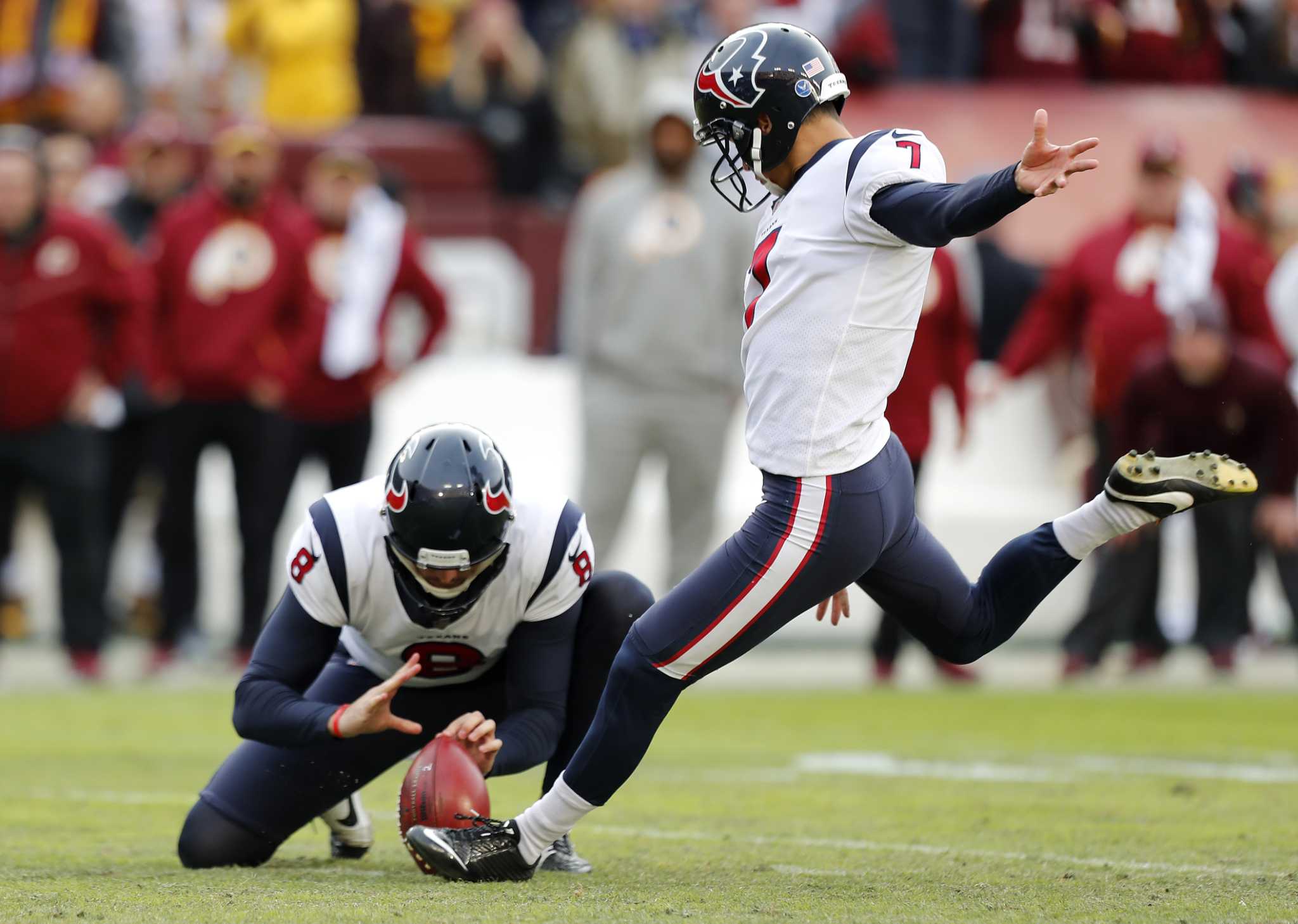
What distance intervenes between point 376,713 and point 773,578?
85 centimetres

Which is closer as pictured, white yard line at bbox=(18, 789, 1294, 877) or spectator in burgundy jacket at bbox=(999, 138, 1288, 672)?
white yard line at bbox=(18, 789, 1294, 877)

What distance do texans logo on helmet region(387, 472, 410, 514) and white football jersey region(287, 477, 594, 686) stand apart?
0.17m

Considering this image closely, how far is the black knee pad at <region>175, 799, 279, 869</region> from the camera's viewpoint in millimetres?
4844

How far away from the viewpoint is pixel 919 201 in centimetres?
412

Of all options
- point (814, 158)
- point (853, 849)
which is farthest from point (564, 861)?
point (814, 158)

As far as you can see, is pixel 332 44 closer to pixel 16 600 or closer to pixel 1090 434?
pixel 16 600

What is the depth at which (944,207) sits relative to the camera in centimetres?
404

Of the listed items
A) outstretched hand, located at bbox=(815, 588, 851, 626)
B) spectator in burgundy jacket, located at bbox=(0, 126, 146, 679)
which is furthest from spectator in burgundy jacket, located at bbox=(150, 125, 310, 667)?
outstretched hand, located at bbox=(815, 588, 851, 626)

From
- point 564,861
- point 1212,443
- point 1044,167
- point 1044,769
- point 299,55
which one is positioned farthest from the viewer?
point 299,55

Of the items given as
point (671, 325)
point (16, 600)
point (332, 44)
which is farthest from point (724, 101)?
point (332, 44)

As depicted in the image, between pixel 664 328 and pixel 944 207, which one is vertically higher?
pixel 944 207

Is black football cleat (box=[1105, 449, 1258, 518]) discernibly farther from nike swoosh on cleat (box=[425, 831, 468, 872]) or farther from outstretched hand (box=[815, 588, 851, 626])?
nike swoosh on cleat (box=[425, 831, 468, 872])

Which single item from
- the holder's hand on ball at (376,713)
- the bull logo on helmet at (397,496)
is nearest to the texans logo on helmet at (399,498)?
the bull logo on helmet at (397,496)

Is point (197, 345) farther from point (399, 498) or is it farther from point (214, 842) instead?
point (399, 498)
